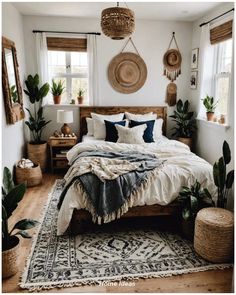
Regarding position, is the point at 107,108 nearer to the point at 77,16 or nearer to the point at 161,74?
the point at 161,74

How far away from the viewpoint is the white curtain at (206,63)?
464 cm

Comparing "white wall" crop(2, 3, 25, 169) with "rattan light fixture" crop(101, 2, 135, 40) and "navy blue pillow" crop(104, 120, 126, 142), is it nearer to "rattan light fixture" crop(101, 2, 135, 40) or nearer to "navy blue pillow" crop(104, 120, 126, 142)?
"navy blue pillow" crop(104, 120, 126, 142)

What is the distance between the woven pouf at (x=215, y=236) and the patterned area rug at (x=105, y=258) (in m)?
0.08

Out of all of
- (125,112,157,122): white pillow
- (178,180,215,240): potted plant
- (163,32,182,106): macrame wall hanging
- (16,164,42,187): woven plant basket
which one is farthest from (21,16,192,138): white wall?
(178,180,215,240): potted plant

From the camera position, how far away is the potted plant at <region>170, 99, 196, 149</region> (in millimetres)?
5148

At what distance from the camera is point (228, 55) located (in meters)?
4.31

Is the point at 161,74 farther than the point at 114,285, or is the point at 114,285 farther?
the point at 161,74

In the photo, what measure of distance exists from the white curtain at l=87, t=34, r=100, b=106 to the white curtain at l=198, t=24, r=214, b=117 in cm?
190

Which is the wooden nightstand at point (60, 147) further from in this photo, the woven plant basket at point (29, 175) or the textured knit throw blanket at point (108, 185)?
the textured knit throw blanket at point (108, 185)

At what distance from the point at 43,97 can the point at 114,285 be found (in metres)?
3.80

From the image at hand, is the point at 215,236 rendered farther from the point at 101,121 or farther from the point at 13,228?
the point at 101,121

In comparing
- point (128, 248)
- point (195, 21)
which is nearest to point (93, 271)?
point (128, 248)

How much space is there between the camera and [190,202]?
2760mm

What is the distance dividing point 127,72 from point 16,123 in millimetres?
2266
